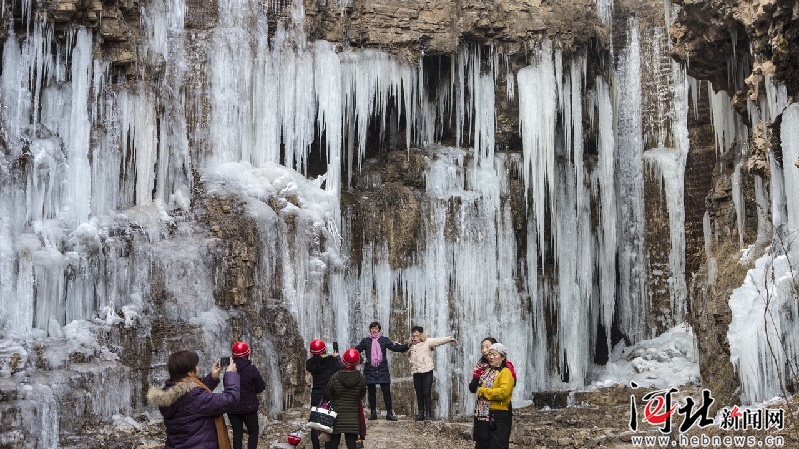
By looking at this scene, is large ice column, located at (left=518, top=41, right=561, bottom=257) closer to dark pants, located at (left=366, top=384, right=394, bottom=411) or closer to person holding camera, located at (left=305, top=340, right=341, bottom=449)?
dark pants, located at (left=366, top=384, right=394, bottom=411)

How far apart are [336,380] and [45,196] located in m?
7.50

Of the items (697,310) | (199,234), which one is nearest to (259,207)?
(199,234)

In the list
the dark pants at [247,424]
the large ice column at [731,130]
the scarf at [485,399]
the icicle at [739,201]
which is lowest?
the dark pants at [247,424]

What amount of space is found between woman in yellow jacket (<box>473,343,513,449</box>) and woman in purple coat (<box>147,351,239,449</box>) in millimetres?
2582

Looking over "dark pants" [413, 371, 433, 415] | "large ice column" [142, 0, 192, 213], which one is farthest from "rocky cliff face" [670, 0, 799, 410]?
"large ice column" [142, 0, 192, 213]

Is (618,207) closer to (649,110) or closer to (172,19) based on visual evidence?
(649,110)

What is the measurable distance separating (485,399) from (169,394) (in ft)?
9.96

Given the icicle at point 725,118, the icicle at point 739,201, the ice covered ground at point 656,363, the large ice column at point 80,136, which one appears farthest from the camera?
the ice covered ground at point 656,363

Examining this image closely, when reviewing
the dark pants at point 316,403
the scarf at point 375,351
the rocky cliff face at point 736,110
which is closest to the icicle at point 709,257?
the rocky cliff face at point 736,110

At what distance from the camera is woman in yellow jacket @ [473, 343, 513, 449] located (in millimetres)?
7779

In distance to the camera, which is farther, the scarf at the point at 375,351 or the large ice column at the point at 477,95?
the large ice column at the point at 477,95

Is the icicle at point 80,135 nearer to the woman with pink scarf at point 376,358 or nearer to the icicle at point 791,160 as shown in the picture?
the woman with pink scarf at point 376,358

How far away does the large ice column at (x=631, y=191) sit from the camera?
19.9 meters

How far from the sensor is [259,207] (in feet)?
50.5
